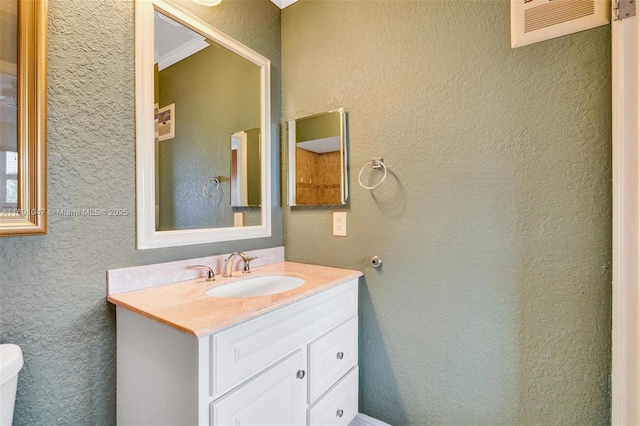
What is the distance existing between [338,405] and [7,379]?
109 cm

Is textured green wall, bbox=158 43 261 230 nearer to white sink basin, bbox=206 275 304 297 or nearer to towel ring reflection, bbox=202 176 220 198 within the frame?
towel ring reflection, bbox=202 176 220 198

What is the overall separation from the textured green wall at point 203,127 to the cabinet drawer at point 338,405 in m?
0.86

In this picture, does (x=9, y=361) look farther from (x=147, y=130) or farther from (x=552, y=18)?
(x=552, y=18)

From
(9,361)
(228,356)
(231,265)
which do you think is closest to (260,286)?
(231,265)

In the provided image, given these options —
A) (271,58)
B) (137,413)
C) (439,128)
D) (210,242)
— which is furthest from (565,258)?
(271,58)

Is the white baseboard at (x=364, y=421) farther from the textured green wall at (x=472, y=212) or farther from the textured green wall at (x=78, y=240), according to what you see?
the textured green wall at (x=78, y=240)

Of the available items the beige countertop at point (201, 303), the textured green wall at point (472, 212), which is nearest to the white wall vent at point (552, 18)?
the textured green wall at point (472, 212)

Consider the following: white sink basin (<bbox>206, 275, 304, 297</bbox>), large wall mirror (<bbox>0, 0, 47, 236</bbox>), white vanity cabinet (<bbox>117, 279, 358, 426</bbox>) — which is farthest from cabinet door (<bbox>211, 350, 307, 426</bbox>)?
large wall mirror (<bbox>0, 0, 47, 236</bbox>)

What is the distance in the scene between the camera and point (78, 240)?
971 millimetres

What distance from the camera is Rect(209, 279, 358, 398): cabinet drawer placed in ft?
2.67

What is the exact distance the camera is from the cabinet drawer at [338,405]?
45.0 inches

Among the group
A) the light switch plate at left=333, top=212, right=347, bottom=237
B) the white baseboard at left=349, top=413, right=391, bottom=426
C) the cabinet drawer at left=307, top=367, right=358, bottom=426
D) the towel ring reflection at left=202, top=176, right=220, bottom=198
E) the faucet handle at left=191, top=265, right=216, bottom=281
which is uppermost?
the towel ring reflection at left=202, top=176, right=220, bottom=198

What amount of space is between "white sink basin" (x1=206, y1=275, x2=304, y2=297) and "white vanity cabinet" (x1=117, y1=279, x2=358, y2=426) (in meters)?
0.25

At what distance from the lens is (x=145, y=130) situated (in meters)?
1.12
